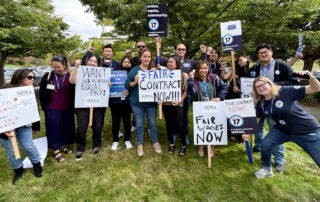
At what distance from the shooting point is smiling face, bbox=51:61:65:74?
301 cm

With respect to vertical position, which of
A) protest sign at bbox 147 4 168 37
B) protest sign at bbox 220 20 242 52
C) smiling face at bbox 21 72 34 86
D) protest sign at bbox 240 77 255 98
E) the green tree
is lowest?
protest sign at bbox 240 77 255 98

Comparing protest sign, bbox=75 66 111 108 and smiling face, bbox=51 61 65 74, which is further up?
smiling face, bbox=51 61 65 74

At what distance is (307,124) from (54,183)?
4.20 metres

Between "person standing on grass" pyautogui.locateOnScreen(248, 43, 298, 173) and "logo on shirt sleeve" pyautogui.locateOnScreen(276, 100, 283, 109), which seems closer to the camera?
"logo on shirt sleeve" pyautogui.locateOnScreen(276, 100, 283, 109)

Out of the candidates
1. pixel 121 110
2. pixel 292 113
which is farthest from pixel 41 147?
pixel 292 113

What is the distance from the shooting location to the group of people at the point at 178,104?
2338 millimetres

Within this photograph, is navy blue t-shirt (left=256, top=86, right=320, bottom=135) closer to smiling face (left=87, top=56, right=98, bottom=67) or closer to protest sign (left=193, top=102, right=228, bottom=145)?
protest sign (left=193, top=102, right=228, bottom=145)

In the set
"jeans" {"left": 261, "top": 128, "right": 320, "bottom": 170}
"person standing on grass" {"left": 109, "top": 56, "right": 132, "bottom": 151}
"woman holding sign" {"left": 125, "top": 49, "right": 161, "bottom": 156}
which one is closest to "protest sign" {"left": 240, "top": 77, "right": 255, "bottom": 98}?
"jeans" {"left": 261, "top": 128, "right": 320, "bottom": 170}

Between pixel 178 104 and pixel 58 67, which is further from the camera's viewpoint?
pixel 178 104

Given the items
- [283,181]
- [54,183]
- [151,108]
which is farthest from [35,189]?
[283,181]

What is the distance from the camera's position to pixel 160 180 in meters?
2.88

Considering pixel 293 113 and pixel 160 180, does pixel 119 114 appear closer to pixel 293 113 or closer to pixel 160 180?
pixel 160 180

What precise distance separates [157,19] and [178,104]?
1.88 meters

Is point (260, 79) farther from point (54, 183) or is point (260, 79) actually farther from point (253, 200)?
point (54, 183)
